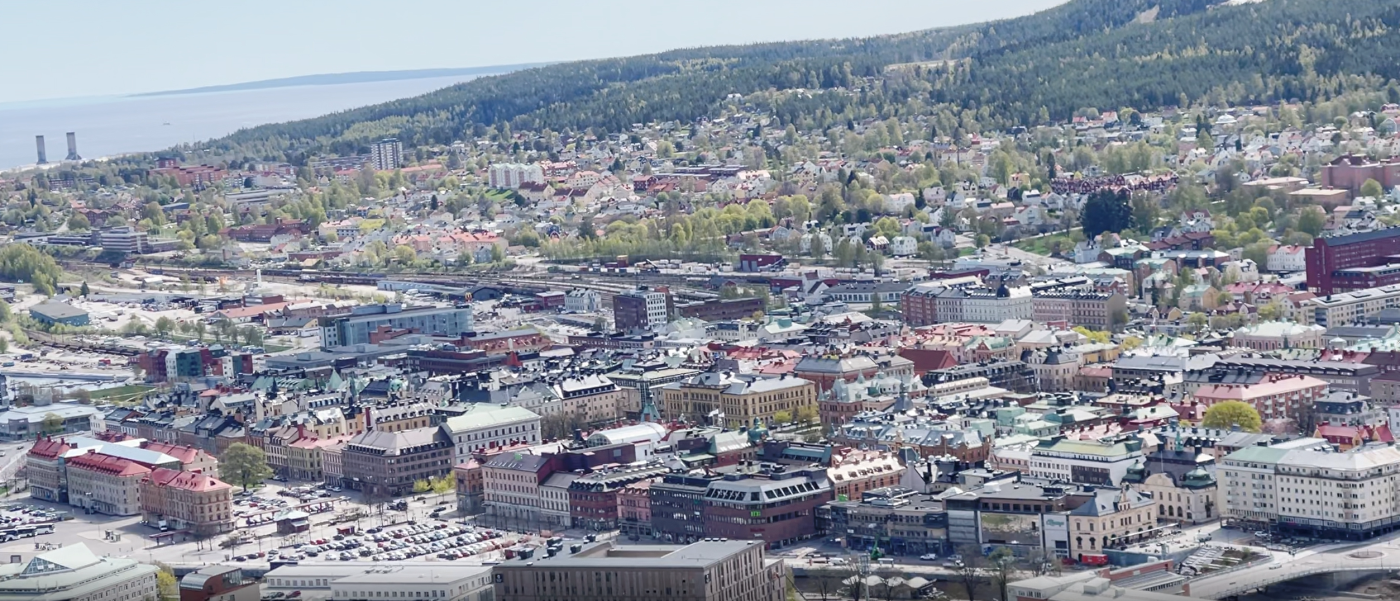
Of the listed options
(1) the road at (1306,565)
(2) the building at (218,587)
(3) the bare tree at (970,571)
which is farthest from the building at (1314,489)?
(2) the building at (218,587)

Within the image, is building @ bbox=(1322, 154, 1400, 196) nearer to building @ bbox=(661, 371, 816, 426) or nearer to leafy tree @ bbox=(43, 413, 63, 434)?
building @ bbox=(661, 371, 816, 426)

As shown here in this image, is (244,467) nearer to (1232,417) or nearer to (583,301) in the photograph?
(1232,417)

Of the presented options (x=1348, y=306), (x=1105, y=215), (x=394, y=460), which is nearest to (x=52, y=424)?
(x=394, y=460)

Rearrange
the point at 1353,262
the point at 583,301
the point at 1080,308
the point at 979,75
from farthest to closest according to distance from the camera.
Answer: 1. the point at 979,75
2. the point at 583,301
3. the point at 1353,262
4. the point at 1080,308

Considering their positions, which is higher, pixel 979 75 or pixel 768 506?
pixel 979 75

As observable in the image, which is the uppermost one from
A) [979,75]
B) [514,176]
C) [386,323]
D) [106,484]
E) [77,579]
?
[979,75]

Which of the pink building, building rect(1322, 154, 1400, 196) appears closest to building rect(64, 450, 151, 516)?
the pink building

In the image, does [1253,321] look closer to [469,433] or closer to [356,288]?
[469,433]
